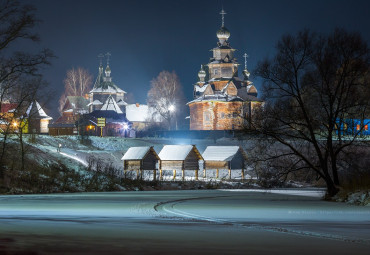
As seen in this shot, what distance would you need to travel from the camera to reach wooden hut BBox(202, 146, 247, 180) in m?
71.7

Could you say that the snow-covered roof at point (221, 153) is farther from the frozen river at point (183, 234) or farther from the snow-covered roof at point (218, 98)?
the frozen river at point (183, 234)

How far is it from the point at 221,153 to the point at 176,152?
6.31 metres

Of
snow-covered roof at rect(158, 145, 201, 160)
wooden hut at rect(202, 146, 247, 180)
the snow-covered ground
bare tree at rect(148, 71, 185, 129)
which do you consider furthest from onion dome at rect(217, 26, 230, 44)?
snow-covered roof at rect(158, 145, 201, 160)

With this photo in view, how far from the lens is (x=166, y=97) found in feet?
471

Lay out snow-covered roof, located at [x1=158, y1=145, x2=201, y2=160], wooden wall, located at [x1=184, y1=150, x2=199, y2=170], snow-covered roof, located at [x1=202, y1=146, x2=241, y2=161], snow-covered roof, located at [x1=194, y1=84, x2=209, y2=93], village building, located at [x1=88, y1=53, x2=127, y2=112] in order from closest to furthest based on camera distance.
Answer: snow-covered roof, located at [x1=158, y1=145, x2=201, y2=160] → wooden wall, located at [x1=184, y1=150, x2=199, y2=170] → snow-covered roof, located at [x1=202, y1=146, x2=241, y2=161] → snow-covered roof, located at [x1=194, y1=84, x2=209, y2=93] → village building, located at [x1=88, y1=53, x2=127, y2=112]

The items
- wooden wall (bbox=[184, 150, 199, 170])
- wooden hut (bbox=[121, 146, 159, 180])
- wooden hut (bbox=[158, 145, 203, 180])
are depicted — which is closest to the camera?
wooden hut (bbox=[121, 146, 159, 180])

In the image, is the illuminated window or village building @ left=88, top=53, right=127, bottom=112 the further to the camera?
village building @ left=88, top=53, right=127, bottom=112

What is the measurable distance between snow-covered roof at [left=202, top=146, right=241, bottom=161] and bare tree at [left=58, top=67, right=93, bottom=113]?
343ft

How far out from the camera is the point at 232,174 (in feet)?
256

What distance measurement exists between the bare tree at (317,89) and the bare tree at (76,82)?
144 m

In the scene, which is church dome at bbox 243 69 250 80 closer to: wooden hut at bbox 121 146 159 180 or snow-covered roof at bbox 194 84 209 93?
snow-covered roof at bbox 194 84 209 93

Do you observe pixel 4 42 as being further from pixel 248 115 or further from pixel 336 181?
pixel 336 181

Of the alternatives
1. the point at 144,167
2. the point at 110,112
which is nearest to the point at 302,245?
the point at 144,167

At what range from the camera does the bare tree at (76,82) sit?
6895 inches
